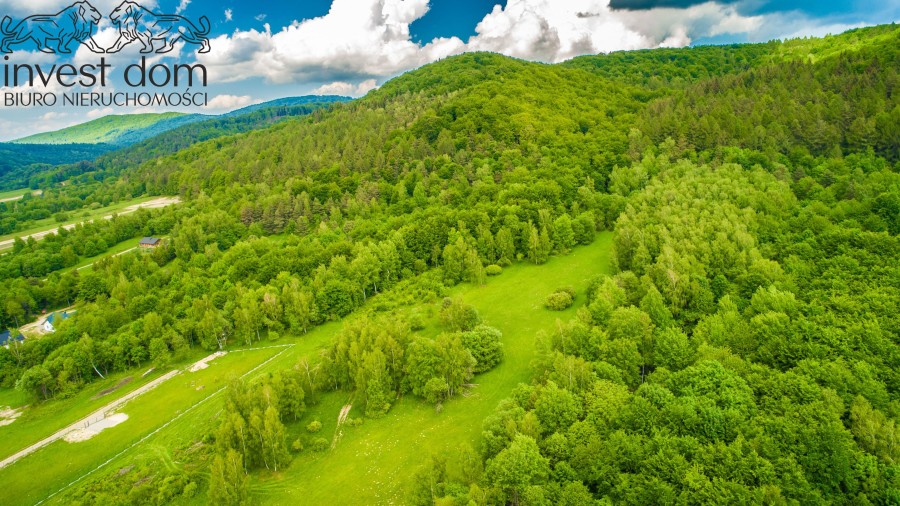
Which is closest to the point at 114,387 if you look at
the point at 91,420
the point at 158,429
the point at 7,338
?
the point at 91,420

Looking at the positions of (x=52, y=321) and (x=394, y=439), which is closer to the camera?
(x=394, y=439)

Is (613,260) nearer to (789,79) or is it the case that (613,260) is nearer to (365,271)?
(365,271)

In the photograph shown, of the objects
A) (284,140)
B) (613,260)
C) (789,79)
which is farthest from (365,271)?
(789,79)

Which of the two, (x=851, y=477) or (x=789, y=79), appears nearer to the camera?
(x=851, y=477)

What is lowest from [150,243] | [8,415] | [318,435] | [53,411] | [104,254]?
[8,415]

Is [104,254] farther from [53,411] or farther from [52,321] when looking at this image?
[53,411]

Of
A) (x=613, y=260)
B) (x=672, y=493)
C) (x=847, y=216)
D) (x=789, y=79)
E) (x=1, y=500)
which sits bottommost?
(x=1, y=500)

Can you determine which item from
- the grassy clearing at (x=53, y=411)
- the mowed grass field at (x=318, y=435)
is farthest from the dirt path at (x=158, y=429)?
the grassy clearing at (x=53, y=411)

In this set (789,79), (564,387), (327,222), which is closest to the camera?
(564,387)
